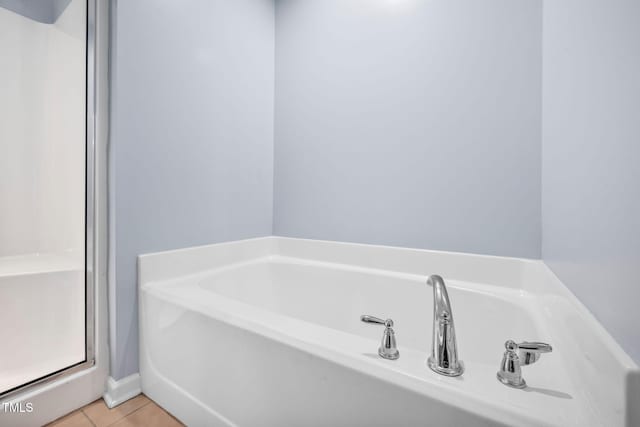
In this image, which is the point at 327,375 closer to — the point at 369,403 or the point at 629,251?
the point at 369,403

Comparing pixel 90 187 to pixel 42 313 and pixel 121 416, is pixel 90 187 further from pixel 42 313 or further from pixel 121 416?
pixel 121 416

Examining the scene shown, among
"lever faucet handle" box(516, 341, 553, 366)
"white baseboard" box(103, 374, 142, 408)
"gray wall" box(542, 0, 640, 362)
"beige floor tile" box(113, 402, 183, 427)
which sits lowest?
"beige floor tile" box(113, 402, 183, 427)

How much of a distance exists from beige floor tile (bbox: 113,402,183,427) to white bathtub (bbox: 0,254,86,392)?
1.08 ft

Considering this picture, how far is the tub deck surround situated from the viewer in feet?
1.76

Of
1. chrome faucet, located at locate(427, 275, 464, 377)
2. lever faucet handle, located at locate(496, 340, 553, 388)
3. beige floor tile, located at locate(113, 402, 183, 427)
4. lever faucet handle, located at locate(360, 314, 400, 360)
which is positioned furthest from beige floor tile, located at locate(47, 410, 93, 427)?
lever faucet handle, located at locate(496, 340, 553, 388)

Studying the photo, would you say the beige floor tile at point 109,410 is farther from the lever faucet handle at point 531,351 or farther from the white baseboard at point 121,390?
the lever faucet handle at point 531,351

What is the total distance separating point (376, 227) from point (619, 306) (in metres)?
1.07

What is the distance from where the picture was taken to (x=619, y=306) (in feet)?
1.66

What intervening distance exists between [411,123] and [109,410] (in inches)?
71.1

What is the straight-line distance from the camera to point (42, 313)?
125 cm

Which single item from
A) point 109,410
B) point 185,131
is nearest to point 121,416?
point 109,410

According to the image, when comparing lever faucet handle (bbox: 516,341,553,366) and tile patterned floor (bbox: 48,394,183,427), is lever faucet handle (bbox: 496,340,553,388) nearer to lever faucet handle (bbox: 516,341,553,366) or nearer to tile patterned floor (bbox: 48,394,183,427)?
lever faucet handle (bbox: 516,341,553,366)

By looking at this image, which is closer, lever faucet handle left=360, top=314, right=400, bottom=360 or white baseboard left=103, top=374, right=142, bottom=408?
lever faucet handle left=360, top=314, right=400, bottom=360

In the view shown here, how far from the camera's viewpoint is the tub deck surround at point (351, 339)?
1.76 ft
